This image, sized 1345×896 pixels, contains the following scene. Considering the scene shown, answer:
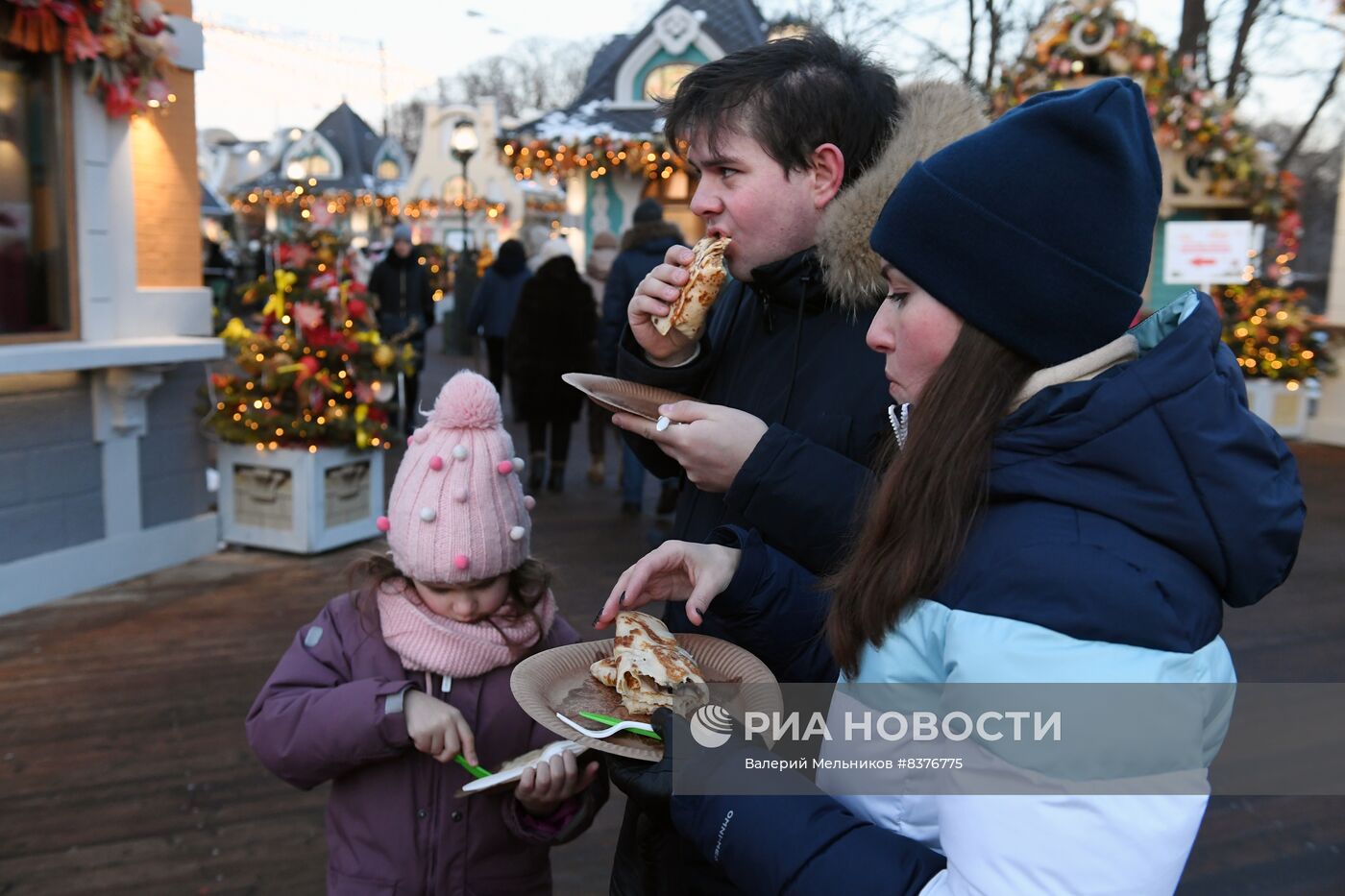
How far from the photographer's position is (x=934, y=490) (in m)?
1.17

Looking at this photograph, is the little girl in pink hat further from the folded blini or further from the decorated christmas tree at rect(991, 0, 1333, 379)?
the decorated christmas tree at rect(991, 0, 1333, 379)

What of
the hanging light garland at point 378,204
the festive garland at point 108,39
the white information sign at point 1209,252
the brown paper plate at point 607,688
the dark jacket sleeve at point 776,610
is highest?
the hanging light garland at point 378,204

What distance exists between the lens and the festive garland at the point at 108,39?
5.23 meters

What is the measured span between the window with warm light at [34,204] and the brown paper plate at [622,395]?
15.4 feet

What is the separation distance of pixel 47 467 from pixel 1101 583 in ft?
19.2

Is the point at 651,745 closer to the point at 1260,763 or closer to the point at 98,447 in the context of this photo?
the point at 1260,763

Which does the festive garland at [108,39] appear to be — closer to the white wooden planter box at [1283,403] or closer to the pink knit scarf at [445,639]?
the pink knit scarf at [445,639]

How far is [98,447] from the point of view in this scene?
19.6ft

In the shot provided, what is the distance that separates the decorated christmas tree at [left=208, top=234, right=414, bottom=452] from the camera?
262 inches

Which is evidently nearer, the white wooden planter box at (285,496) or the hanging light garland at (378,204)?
the white wooden planter box at (285,496)

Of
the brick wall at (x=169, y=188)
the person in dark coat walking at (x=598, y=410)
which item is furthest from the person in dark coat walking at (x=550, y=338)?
the brick wall at (x=169, y=188)

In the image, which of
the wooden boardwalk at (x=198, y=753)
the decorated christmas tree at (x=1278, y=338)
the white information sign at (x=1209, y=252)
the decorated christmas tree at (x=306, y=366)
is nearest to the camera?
the wooden boardwalk at (x=198, y=753)

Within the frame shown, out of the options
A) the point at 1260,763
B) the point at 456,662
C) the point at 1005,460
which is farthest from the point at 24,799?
the point at 1260,763

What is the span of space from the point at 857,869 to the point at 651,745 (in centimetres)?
39
